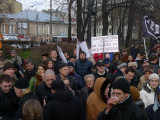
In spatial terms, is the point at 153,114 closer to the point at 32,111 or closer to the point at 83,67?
the point at 32,111

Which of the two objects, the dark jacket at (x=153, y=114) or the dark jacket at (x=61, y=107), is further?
the dark jacket at (x=153, y=114)

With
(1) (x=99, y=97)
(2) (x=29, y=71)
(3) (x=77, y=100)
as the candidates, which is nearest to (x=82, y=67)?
(2) (x=29, y=71)

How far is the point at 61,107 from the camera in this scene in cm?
343

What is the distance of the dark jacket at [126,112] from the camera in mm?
2875

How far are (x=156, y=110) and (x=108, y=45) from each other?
5600 millimetres

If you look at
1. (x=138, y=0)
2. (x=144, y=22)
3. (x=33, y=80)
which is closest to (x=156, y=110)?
(x=33, y=80)

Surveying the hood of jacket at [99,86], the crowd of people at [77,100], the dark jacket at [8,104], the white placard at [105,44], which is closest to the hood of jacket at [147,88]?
the crowd of people at [77,100]

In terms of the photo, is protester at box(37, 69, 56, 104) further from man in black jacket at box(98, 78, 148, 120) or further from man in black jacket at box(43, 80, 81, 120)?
man in black jacket at box(98, 78, 148, 120)

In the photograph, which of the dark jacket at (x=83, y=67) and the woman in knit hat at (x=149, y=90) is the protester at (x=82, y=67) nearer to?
the dark jacket at (x=83, y=67)

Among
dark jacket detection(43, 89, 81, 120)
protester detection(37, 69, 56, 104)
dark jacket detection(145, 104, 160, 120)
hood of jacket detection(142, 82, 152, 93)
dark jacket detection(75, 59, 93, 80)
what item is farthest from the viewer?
dark jacket detection(75, 59, 93, 80)

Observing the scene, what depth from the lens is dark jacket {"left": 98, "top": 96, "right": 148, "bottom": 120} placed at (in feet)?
9.43

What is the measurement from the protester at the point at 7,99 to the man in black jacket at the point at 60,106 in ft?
2.38

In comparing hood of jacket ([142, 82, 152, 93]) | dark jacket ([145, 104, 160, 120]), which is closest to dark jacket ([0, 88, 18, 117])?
dark jacket ([145, 104, 160, 120])

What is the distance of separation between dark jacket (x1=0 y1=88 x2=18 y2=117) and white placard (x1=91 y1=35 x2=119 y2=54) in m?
5.59
